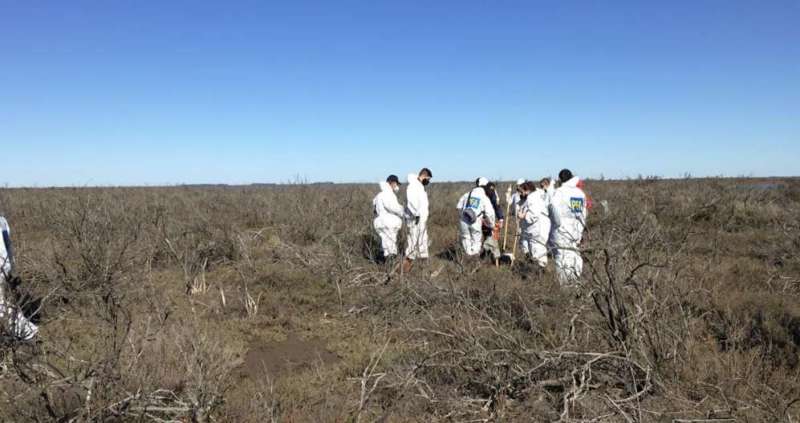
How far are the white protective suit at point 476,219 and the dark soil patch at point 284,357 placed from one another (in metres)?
3.94

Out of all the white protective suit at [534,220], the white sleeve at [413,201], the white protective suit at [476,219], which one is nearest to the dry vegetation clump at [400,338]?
the white protective suit at [476,219]

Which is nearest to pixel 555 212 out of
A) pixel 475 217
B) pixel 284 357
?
pixel 475 217

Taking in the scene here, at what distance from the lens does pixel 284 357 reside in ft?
16.0

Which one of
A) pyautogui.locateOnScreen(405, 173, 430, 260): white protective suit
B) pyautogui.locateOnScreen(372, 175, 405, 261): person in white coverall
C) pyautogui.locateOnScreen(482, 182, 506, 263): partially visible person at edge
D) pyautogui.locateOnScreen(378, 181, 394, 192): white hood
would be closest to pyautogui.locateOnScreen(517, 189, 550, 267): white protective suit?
pyautogui.locateOnScreen(482, 182, 506, 263): partially visible person at edge

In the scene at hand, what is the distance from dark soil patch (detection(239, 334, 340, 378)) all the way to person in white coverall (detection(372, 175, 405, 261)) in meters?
3.00

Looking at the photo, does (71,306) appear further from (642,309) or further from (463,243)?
(642,309)

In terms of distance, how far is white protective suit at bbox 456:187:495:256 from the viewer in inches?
332

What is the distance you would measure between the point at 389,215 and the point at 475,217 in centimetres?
150

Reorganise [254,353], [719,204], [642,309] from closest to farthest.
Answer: [642,309] < [254,353] < [719,204]

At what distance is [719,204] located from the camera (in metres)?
14.2

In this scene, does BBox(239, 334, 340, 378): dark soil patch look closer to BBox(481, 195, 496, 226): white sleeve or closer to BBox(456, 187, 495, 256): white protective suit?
BBox(456, 187, 495, 256): white protective suit

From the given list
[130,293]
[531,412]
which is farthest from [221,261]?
[531,412]

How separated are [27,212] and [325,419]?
15.8 meters

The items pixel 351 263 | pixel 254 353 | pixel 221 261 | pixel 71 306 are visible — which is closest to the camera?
pixel 254 353
